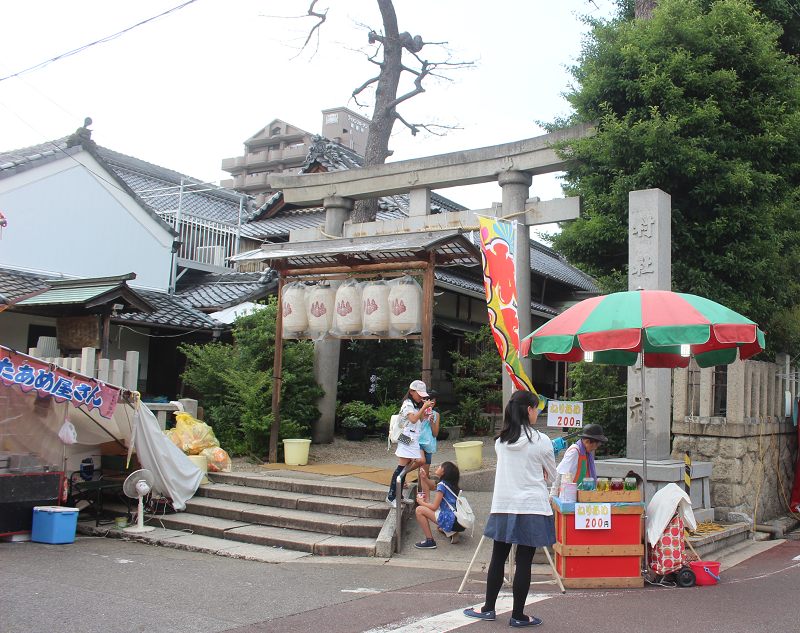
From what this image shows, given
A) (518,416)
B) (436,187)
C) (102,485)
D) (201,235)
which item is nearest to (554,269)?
(201,235)

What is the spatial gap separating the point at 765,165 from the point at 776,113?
0.86 meters

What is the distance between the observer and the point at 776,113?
10.5 metres

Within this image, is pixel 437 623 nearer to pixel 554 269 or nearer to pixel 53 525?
pixel 53 525

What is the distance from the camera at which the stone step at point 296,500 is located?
941cm

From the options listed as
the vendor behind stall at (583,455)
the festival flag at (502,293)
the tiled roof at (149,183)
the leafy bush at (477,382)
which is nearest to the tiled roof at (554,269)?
the leafy bush at (477,382)

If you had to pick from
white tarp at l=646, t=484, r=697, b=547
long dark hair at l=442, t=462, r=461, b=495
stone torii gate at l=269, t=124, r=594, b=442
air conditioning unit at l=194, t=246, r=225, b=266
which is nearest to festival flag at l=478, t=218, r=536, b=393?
stone torii gate at l=269, t=124, r=594, b=442

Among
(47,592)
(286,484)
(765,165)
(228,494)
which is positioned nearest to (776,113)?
(765,165)

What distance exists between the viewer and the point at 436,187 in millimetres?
12812

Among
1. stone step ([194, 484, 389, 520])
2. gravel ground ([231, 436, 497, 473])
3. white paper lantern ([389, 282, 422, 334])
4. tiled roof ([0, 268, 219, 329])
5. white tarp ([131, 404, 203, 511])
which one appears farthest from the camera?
tiled roof ([0, 268, 219, 329])

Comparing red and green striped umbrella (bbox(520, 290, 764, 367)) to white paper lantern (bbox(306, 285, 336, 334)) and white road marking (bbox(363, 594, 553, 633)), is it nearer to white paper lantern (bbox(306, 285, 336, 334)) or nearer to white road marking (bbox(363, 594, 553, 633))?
white road marking (bbox(363, 594, 553, 633))

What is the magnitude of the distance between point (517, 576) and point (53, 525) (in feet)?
22.8

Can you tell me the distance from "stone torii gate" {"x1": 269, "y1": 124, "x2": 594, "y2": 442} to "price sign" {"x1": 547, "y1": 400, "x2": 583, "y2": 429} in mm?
2746

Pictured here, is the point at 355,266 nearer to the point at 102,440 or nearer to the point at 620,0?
the point at 102,440

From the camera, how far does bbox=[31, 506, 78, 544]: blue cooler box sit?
8.95 m
